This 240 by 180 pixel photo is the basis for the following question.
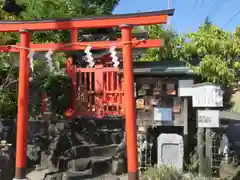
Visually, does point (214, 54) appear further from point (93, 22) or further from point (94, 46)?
point (93, 22)

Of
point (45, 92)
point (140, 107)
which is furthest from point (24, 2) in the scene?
point (140, 107)

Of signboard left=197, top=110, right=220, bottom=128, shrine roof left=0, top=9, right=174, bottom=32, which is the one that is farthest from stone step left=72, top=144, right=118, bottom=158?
shrine roof left=0, top=9, right=174, bottom=32

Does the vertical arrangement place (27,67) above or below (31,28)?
below

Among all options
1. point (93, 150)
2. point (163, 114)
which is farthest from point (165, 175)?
point (93, 150)

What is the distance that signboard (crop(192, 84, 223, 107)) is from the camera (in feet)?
30.3

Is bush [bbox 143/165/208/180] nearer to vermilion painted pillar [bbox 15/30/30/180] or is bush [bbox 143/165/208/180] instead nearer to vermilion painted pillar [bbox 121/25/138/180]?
vermilion painted pillar [bbox 121/25/138/180]

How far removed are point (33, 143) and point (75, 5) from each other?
6.33 m

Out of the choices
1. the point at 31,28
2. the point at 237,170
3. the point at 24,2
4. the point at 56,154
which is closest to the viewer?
the point at 31,28

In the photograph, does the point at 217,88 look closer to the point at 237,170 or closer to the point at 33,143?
the point at 237,170

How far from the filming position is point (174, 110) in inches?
386

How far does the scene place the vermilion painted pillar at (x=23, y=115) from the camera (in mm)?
8102

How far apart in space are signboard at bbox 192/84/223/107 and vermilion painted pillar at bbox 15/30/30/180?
4.38 m

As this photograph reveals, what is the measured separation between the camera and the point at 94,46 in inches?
321

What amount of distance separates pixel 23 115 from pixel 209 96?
469 centimetres
